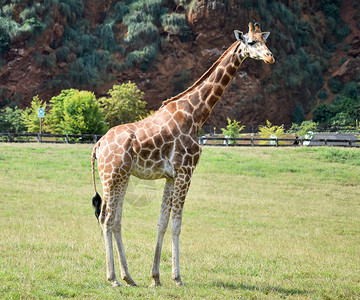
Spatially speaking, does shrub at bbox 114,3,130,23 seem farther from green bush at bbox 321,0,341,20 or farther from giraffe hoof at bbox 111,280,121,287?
giraffe hoof at bbox 111,280,121,287

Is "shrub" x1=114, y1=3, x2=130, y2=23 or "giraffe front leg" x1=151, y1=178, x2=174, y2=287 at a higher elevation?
"shrub" x1=114, y1=3, x2=130, y2=23

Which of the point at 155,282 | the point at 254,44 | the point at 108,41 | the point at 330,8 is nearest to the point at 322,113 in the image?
the point at 330,8

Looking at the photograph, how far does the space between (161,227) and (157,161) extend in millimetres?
1114

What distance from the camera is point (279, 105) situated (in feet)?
234

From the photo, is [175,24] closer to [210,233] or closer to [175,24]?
[175,24]

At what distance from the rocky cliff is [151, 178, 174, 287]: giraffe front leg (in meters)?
57.6

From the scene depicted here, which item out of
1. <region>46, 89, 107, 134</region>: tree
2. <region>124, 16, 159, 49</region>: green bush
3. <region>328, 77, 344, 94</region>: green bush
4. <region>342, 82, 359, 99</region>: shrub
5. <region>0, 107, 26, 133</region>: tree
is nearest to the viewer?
<region>46, 89, 107, 134</region>: tree

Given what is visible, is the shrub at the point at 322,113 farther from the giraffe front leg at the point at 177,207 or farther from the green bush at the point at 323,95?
the giraffe front leg at the point at 177,207

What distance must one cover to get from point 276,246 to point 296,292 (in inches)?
Result: 193

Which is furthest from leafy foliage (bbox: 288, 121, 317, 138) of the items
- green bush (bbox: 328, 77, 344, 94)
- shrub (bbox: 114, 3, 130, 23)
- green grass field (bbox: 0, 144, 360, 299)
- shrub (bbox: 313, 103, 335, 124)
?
shrub (bbox: 114, 3, 130, 23)

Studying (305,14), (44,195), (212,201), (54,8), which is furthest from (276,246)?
(305,14)

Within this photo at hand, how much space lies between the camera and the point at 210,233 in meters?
14.5

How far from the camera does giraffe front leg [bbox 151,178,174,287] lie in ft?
26.1

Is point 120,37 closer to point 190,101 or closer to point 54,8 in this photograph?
point 54,8
